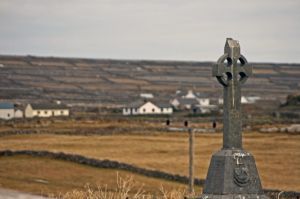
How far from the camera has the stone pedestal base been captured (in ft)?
44.5

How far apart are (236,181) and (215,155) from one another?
0.54 metres

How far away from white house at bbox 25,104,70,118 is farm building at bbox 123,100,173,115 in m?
9.37

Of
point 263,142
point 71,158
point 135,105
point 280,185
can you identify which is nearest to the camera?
point 280,185

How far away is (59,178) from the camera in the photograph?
133 feet

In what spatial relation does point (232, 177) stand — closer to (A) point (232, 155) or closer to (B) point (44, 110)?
(A) point (232, 155)

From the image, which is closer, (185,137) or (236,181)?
(236,181)

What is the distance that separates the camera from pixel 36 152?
167ft

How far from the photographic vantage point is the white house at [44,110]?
125 metres

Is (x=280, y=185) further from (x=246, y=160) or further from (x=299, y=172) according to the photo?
(x=246, y=160)

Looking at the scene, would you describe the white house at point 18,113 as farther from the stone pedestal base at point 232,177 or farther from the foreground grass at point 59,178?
the stone pedestal base at point 232,177

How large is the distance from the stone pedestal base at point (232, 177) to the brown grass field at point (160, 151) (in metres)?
19.9

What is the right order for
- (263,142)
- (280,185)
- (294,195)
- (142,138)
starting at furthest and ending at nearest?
(142,138) → (263,142) → (280,185) → (294,195)

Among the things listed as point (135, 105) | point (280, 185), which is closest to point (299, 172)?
point (280, 185)

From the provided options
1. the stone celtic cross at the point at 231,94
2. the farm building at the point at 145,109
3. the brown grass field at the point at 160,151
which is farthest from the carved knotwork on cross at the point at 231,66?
the farm building at the point at 145,109
